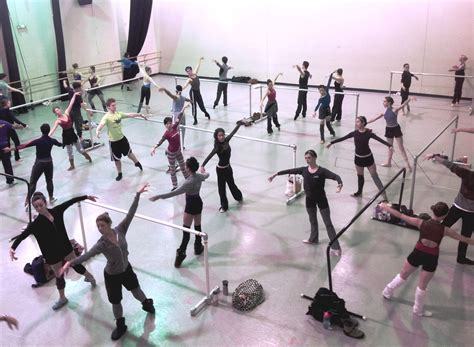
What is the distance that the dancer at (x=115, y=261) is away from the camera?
5.63 m

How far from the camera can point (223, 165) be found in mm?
9125

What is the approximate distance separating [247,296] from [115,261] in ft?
6.22

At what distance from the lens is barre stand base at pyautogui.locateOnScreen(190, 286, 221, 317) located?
6.47 meters

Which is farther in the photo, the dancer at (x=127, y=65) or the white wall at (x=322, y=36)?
the dancer at (x=127, y=65)

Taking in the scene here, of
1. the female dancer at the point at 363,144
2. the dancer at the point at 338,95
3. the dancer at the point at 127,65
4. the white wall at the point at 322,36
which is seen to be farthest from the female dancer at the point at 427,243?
the dancer at the point at 127,65

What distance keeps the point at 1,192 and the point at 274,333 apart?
7653mm

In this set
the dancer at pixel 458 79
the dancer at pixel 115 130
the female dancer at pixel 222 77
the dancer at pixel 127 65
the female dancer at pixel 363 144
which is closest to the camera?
the female dancer at pixel 363 144

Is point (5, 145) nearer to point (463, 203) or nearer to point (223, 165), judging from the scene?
point (223, 165)

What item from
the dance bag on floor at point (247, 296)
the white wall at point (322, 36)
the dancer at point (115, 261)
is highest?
the white wall at point (322, 36)

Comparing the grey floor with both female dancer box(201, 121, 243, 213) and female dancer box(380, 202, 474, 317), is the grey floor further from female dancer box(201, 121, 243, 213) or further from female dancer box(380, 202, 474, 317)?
female dancer box(380, 202, 474, 317)

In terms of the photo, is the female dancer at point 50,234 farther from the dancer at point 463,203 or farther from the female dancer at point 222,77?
the female dancer at point 222,77

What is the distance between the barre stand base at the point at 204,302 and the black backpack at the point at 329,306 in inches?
54.5

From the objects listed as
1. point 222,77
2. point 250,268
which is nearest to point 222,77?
point 222,77

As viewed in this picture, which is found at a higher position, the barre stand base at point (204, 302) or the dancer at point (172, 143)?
the dancer at point (172, 143)
